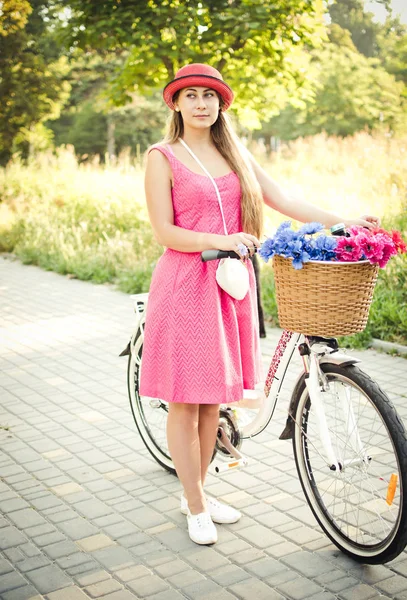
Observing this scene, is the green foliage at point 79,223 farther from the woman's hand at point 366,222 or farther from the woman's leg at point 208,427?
the woman's hand at point 366,222

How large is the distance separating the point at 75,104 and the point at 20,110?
15.9m

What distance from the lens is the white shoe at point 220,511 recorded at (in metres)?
3.68

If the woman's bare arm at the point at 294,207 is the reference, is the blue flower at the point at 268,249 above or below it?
below

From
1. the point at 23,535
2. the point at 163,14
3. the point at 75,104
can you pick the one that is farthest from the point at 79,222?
the point at 75,104

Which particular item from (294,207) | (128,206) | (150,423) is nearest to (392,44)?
(128,206)

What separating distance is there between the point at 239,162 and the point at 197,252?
1.55 ft

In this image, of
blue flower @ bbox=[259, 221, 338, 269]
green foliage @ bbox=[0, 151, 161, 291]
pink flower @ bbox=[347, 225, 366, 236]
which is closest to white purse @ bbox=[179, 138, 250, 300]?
blue flower @ bbox=[259, 221, 338, 269]

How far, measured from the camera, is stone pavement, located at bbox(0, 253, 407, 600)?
3125 mm

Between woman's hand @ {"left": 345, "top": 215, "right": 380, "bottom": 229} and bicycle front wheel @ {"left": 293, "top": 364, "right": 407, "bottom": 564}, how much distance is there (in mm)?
604

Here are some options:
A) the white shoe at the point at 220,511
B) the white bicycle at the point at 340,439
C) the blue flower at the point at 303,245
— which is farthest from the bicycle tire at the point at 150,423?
the blue flower at the point at 303,245

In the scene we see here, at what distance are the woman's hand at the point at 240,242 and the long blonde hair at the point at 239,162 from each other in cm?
33

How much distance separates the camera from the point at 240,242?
3.01 metres

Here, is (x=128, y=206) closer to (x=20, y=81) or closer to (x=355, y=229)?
(x=355, y=229)

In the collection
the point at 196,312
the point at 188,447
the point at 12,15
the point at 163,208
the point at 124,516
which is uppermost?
the point at 12,15
